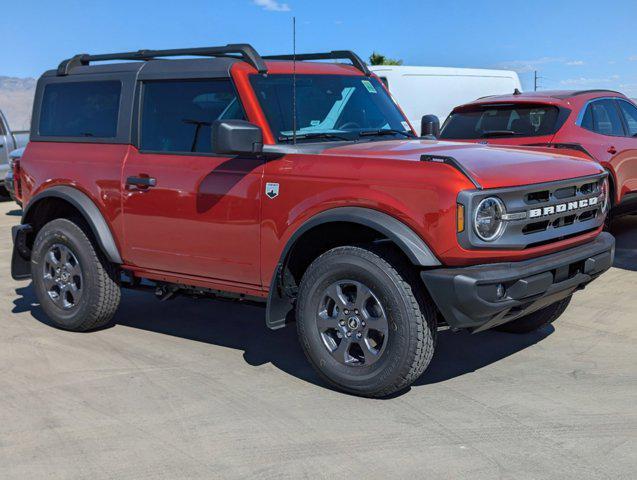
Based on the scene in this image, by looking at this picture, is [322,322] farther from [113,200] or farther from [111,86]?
[111,86]

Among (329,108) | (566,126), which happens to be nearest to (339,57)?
(329,108)

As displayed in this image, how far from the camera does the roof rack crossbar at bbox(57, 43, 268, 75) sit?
5186mm

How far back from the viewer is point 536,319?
5590 millimetres

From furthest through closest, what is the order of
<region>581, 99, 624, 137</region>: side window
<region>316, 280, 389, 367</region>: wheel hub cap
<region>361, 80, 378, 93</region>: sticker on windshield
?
<region>581, 99, 624, 137</region>: side window < <region>361, 80, 378, 93</region>: sticker on windshield < <region>316, 280, 389, 367</region>: wheel hub cap

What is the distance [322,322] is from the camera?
4562 millimetres

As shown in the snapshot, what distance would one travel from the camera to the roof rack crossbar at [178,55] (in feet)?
17.0

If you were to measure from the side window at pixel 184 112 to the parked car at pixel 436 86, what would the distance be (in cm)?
994

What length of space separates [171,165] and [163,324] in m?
1.58

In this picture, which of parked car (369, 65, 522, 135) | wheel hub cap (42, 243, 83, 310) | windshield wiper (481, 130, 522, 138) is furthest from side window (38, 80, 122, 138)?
parked car (369, 65, 522, 135)

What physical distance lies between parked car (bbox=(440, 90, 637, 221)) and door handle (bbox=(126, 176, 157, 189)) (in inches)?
161

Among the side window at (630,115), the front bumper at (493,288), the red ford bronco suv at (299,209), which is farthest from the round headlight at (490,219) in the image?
the side window at (630,115)

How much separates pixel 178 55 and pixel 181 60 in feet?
0.42

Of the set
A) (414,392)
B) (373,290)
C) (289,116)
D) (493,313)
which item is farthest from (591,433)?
(289,116)

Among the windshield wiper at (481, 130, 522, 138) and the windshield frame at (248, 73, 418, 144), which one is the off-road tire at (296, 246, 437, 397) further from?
the windshield wiper at (481, 130, 522, 138)
